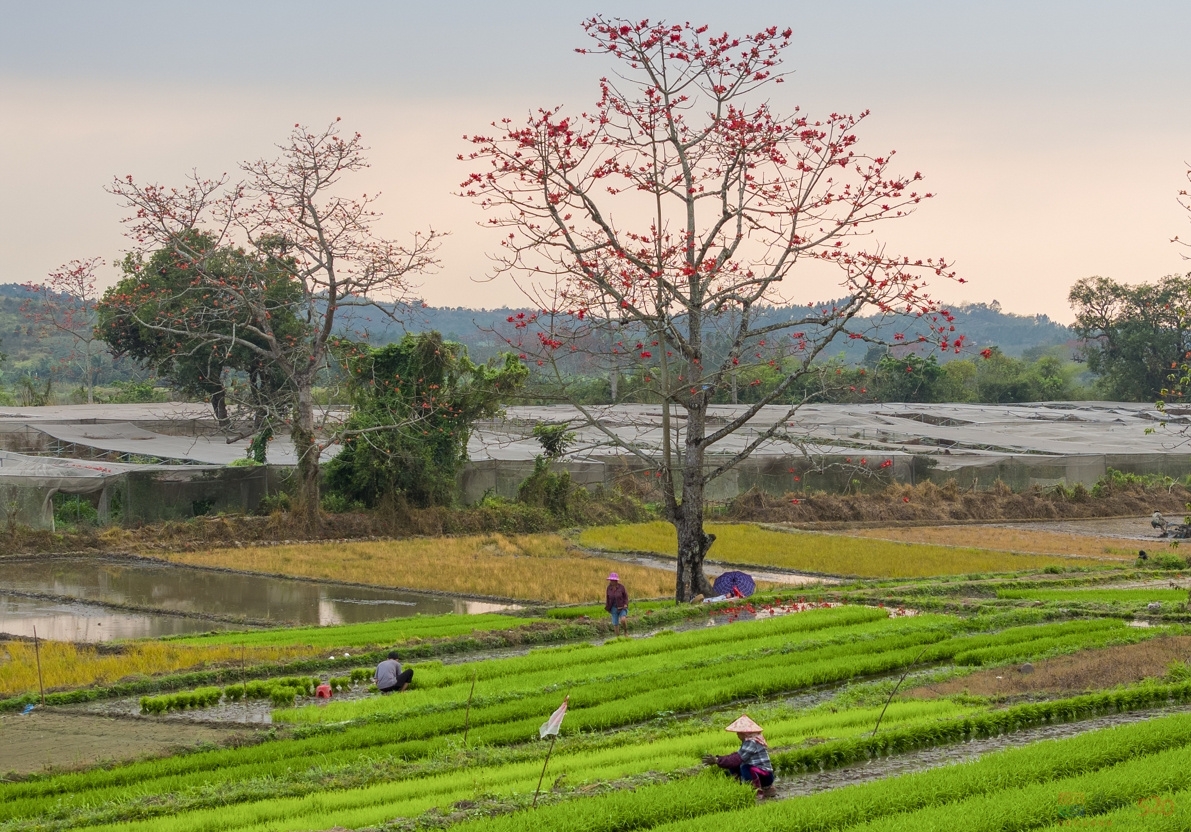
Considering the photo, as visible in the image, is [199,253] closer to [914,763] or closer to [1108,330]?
[914,763]

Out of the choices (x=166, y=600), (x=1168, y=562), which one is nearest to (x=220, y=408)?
(x=166, y=600)

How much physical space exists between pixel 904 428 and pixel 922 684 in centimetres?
4227

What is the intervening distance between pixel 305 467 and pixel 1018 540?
2224 centimetres

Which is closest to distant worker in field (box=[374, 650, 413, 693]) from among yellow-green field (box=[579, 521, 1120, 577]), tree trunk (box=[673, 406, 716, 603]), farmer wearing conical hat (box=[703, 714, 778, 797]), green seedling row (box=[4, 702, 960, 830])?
green seedling row (box=[4, 702, 960, 830])

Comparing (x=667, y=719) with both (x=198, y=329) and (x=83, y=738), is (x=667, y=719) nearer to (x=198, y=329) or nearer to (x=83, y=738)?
A: (x=83, y=738)

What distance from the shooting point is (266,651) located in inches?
749

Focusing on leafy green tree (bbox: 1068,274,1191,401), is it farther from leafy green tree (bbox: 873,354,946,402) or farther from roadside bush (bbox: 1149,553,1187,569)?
roadside bush (bbox: 1149,553,1187,569)

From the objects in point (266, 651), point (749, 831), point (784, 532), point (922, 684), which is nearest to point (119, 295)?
point (784, 532)

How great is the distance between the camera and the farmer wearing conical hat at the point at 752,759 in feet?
35.6

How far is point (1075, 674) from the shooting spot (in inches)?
618

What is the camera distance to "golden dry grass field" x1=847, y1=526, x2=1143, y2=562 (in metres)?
34.4

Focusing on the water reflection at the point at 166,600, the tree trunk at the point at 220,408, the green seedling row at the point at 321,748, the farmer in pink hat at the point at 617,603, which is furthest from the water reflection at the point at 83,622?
the tree trunk at the point at 220,408

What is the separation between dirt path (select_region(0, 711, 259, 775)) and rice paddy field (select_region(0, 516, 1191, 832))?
78mm

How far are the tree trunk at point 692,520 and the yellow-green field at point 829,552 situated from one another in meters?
8.65
